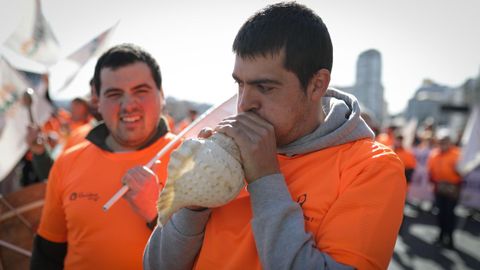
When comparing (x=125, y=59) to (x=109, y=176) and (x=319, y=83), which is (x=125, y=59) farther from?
(x=319, y=83)

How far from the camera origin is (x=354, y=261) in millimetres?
1088

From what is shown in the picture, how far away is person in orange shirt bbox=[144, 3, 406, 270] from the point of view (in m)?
1.12

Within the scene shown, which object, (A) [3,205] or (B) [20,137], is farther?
(B) [20,137]

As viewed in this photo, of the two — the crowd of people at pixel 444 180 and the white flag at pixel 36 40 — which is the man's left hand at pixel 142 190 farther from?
the crowd of people at pixel 444 180

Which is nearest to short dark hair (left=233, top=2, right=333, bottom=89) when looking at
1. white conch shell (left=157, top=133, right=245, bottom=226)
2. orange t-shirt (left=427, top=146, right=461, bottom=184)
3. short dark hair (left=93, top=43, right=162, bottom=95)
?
white conch shell (left=157, top=133, right=245, bottom=226)

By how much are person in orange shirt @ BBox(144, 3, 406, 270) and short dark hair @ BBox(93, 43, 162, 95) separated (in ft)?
3.59

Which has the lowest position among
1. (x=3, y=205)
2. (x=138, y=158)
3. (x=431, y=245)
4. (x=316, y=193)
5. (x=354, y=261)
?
(x=431, y=245)

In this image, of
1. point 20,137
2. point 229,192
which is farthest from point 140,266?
point 20,137

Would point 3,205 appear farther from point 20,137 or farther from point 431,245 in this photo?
point 431,245

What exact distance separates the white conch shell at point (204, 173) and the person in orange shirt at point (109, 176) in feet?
2.66

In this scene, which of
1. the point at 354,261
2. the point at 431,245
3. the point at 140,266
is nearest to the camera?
the point at 354,261

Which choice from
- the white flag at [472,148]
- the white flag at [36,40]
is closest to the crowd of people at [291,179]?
the white flag at [36,40]

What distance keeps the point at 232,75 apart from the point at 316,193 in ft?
1.68

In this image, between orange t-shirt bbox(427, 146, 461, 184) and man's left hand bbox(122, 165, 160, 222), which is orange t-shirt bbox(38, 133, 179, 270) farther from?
orange t-shirt bbox(427, 146, 461, 184)
